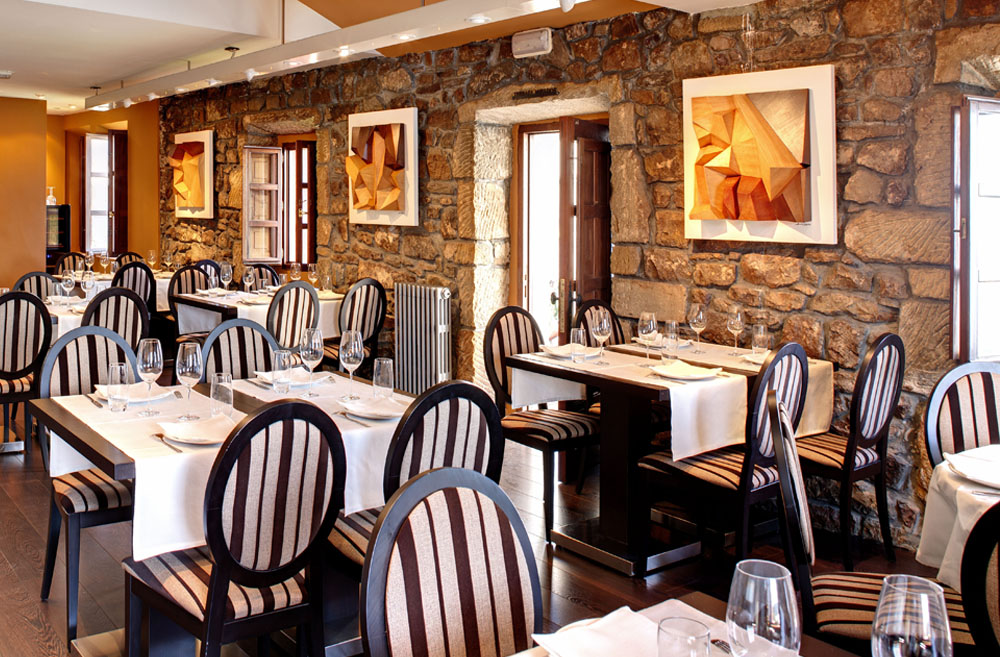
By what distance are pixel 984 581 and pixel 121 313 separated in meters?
5.14

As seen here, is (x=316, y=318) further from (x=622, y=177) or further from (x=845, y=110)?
(x=845, y=110)

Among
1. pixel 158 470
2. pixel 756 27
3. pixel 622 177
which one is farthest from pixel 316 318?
pixel 158 470

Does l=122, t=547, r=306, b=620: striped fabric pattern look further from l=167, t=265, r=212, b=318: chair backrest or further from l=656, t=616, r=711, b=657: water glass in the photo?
l=167, t=265, r=212, b=318: chair backrest

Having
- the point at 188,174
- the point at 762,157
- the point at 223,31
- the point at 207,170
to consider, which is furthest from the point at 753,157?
the point at 188,174

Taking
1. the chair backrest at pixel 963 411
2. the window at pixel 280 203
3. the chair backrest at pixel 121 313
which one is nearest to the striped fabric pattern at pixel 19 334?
the chair backrest at pixel 121 313

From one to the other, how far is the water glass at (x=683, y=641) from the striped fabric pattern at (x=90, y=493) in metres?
2.56

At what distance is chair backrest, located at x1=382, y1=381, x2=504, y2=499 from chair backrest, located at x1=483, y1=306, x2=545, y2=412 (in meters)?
1.72

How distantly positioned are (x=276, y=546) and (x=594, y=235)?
12.4 feet

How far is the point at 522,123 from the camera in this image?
688 cm

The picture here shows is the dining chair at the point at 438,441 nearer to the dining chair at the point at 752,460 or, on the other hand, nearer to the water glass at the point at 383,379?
the water glass at the point at 383,379

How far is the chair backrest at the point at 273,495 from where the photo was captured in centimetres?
248

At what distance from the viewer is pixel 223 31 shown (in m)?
7.32

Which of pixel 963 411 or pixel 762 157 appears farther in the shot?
pixel 762 157

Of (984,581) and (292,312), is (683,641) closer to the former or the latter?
(984,581)
